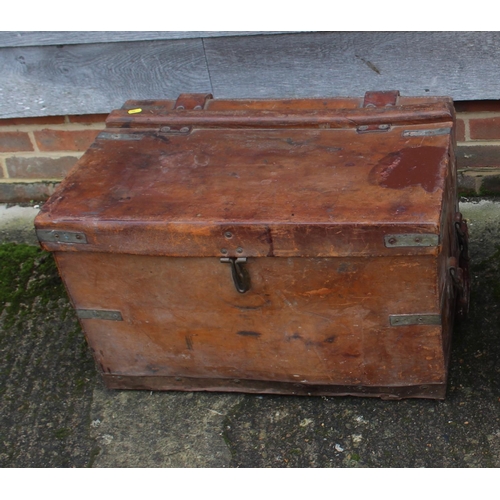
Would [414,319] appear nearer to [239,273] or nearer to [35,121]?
[239,273]

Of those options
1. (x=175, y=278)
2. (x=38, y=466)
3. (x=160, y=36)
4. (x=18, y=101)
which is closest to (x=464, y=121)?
(x=160, y=36)

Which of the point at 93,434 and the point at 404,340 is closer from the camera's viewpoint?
the point at 404,340

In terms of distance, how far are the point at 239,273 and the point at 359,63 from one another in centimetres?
105

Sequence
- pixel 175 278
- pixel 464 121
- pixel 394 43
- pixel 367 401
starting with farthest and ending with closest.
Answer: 1. pixel 464 121
2. pixel 394 43
3. pixel 367 401
4. pixel 175 278

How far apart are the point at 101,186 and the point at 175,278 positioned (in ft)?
1.04

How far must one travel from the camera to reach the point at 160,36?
8.55ft

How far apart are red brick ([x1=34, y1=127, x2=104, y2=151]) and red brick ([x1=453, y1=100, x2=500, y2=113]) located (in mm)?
1292

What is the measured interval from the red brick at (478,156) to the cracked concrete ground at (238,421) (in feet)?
1.89

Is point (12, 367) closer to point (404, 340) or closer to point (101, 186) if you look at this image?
point (101, 186)

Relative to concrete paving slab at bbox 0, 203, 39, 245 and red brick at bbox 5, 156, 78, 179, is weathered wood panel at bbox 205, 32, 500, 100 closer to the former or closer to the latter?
red brick at bbox 5, 156, 78, 179

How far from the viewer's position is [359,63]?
2.57 m

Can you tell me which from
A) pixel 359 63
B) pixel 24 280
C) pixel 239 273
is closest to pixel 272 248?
pixel 239 273

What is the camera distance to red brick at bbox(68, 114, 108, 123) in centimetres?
286

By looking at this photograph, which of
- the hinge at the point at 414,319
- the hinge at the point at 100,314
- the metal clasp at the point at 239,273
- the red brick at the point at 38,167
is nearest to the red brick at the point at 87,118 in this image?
the red brick at the point at 38,167
